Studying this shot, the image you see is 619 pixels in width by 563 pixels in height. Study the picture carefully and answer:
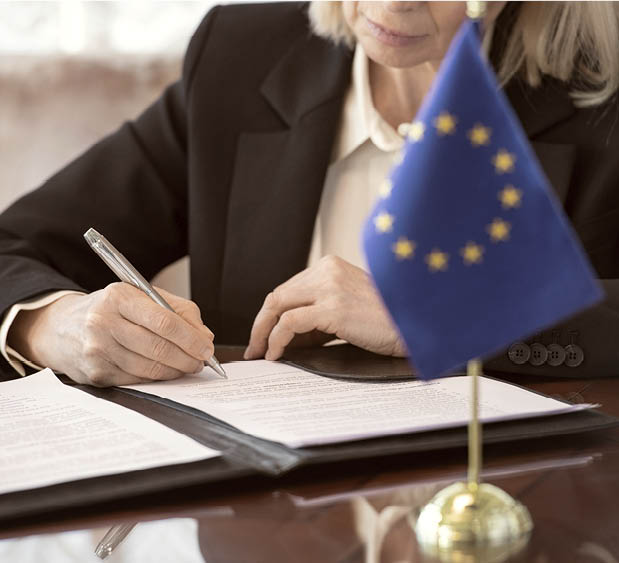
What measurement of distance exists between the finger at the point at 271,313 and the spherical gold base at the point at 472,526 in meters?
0.55

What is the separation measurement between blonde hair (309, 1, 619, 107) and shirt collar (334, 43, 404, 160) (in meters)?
0.11

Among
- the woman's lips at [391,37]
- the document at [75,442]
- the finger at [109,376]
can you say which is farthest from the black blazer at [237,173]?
the document at [75,442]

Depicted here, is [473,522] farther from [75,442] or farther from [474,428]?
[75,442]

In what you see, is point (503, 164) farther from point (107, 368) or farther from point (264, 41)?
point (264, 41)

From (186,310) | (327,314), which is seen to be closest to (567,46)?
(327,314)

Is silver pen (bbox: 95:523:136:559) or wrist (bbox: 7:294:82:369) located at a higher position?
silver pen (bbox: 95:523:136:559)

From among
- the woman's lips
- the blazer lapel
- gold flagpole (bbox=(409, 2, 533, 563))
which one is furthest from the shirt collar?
gold flagpole (bbox=(409, 2, 533, 563))

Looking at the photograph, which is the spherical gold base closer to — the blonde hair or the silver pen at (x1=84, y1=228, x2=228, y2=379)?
the silver pen at (x1=84, y1=228, x2=228, y2=379)

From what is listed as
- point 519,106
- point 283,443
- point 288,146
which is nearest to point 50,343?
point 283,443

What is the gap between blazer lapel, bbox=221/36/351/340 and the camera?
1.49 metres

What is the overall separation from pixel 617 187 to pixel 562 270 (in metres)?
0.99

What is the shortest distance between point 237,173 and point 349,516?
3.35ft

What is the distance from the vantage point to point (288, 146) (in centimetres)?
152

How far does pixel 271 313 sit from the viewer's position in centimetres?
110
